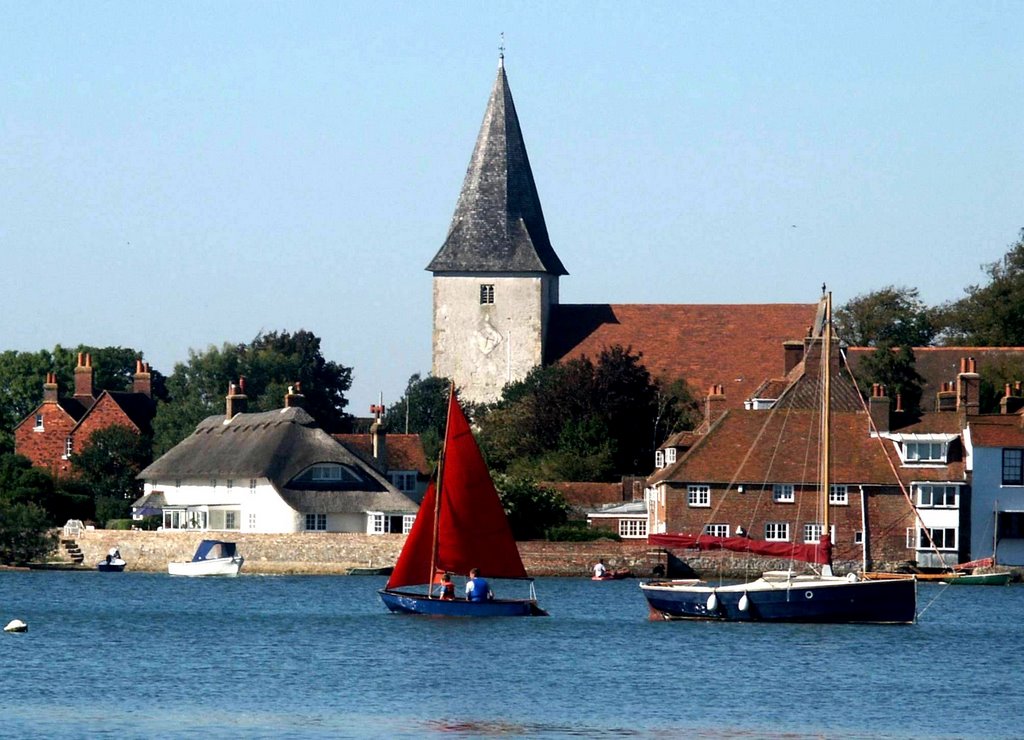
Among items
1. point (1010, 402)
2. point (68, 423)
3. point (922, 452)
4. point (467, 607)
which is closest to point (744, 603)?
point (467, 607)

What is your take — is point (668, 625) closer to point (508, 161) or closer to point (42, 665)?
point (42, 665)

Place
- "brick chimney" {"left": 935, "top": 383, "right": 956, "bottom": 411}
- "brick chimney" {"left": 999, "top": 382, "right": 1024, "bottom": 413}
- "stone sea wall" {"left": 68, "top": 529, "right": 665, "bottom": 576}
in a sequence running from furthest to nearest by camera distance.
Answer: "brick chimney" {"left": 935, "top": 383, "right": 956, "bottom": 411}
"brick chimney" {"left": 999, "top": 382, "right": 1024, "bottom": 413}
"stone sea wall" {"left": 68, "top": 529, "right": 665, "bottom": 576}

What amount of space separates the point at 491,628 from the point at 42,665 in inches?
466

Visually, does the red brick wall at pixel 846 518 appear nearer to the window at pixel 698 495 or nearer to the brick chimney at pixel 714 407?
the window at pixel 698 495

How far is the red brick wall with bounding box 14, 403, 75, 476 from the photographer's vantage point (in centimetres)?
10762

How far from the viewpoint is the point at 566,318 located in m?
115

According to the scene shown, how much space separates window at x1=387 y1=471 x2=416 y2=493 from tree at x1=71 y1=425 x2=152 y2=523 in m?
15.0

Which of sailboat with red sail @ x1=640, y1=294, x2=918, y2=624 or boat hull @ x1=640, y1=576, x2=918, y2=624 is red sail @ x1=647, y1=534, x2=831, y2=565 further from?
boat hull @ x1=640, y1=576, x2=918, y2=624

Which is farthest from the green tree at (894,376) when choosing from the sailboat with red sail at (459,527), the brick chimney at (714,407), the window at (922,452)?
the sailboat with red sail at (459,527)

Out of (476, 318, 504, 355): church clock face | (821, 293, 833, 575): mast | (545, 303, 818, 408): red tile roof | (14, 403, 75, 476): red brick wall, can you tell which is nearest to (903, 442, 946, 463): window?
(821, 293, 833, 575): mast

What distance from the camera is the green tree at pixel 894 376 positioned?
91.8 m

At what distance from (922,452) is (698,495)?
25.3 ft

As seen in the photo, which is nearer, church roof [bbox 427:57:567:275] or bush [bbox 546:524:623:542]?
bush [bbox 546:524:623:542]

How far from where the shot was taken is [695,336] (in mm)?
113625
